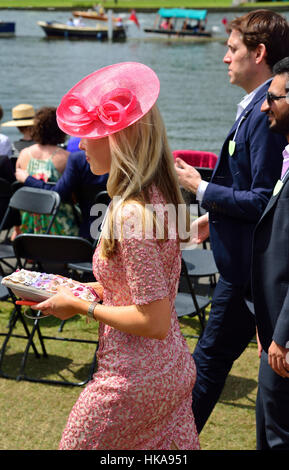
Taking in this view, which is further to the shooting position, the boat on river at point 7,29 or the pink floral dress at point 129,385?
the boat on river at point 7,29

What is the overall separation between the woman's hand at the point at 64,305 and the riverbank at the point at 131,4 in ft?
252

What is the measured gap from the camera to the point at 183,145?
794 inches

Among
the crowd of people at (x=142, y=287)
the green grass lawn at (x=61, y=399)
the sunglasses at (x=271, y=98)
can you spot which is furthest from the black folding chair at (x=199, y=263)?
the sunglasses at (x=271, y=98)

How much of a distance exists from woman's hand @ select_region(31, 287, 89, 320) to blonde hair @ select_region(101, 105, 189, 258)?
7.4 inches

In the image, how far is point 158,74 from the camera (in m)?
37.4

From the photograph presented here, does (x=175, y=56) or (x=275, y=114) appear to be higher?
(x=275, y=114)

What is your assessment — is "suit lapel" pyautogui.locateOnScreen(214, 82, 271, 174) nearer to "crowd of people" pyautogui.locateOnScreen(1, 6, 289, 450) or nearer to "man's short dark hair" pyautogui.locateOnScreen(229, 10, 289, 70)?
"man's short dark hair" pyautogui.locateOnScreen(229, 10, 289, 70)

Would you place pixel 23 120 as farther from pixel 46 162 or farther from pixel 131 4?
pixel 131 4

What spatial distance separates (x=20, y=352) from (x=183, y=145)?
645 inches

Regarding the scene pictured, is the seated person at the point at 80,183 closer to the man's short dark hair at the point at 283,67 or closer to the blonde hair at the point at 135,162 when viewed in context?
the man's short dark hair at the point at 283,67

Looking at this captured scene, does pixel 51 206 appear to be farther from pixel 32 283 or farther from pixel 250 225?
pixel 32 283

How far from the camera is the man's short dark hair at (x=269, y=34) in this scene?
2.90m

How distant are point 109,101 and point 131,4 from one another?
284ft

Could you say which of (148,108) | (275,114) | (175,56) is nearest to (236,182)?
(275,114)
